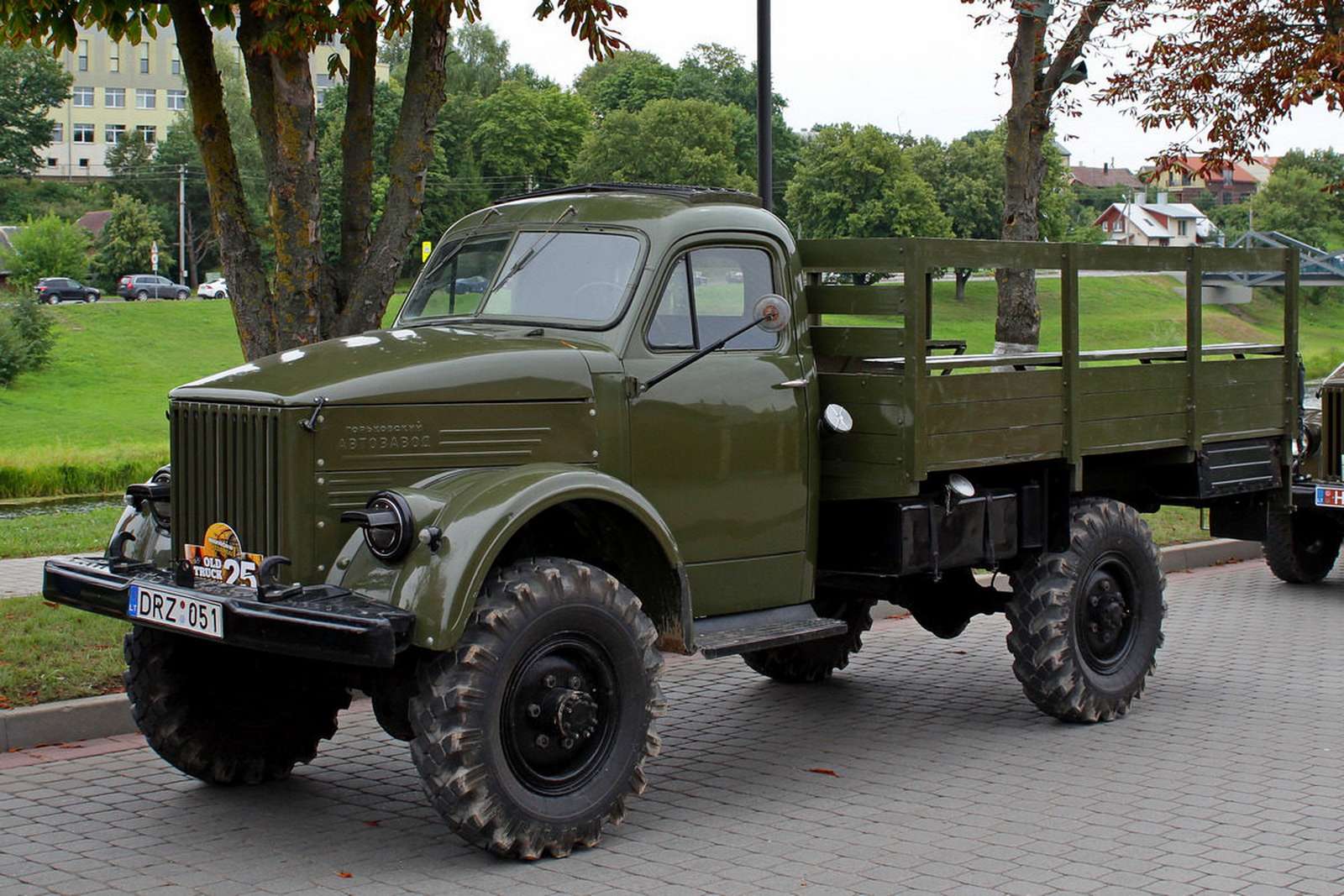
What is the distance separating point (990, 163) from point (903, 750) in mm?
73705

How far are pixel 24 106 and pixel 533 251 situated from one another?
4187 inches

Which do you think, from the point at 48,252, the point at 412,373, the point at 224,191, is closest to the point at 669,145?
the point at 48,252

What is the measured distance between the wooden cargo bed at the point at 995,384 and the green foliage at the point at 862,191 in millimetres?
61628

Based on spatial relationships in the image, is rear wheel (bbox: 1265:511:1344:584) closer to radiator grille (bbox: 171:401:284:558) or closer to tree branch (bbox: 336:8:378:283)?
tree branch (bbox: 336:8:378:283)

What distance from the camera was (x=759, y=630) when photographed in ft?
23.5

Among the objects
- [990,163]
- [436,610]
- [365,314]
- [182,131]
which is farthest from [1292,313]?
[182,131]

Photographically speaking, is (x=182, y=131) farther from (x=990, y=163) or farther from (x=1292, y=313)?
(x=1292, y=313)

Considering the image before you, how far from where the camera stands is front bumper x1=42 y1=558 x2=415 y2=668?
556 centimetres

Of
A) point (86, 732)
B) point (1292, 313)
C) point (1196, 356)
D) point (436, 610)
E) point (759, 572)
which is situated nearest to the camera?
point (436, 610)

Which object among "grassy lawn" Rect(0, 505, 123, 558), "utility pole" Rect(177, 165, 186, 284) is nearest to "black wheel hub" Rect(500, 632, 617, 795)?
"grassy lawn" Rect(0, 505, 123, 558)

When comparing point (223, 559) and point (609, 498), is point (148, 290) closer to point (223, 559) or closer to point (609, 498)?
point (223, 559)

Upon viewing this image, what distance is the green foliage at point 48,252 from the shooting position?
7088cm

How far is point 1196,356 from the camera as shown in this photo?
8.90m

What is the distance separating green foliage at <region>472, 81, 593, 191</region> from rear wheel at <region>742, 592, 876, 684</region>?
7717 centimetres
